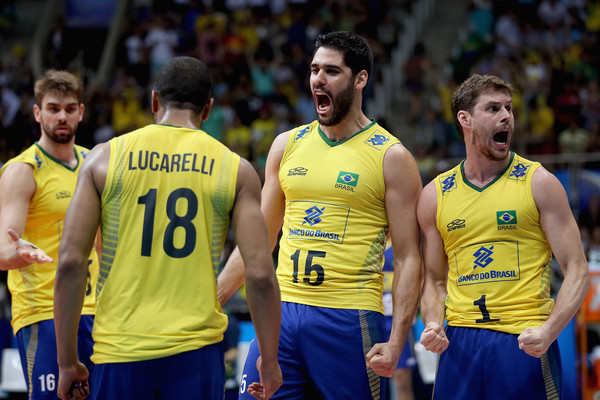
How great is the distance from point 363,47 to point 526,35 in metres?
13.2

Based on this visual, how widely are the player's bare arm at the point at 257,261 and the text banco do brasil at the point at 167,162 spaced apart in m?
0.22

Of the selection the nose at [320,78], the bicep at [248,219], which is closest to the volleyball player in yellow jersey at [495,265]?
the nose at [320,78]

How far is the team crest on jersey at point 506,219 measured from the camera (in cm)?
506

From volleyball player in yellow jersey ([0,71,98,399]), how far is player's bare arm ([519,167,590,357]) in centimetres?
305

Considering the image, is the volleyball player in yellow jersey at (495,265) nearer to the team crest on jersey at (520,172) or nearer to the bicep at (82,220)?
the team crest on jersey at (520,172)

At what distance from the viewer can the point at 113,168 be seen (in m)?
4.12

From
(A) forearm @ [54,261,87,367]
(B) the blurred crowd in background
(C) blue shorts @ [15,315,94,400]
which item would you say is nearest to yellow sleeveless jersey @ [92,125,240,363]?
(A) forearm @ [54,261,87,367]

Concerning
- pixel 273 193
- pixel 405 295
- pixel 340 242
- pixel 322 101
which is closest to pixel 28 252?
pixel 273 193

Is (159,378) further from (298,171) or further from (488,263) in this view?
(488,263)

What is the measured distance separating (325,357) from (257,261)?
109 cm

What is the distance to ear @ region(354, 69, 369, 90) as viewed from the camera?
5.41m

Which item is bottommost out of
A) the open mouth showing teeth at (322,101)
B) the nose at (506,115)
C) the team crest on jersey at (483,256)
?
the team crest on jersey at (483,256)

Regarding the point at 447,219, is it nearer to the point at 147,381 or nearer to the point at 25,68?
the point at 147,381

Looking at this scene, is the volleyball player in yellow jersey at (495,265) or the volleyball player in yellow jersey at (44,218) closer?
the volleyball player in yellow jersey at (495,265)
